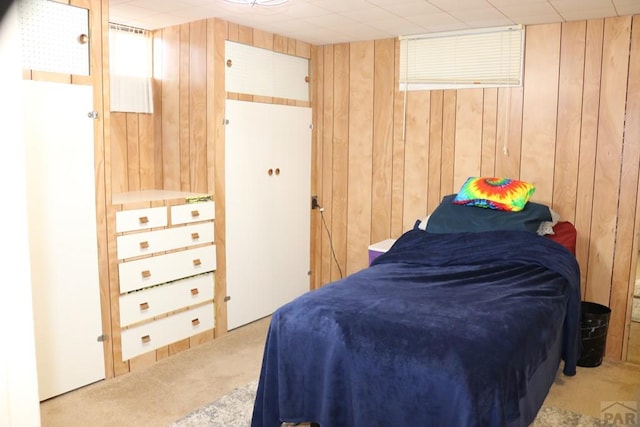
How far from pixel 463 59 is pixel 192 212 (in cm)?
211

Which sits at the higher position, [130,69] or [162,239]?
[130,69]

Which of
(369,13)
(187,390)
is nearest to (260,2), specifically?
(369,13)

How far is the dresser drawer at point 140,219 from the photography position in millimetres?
3074

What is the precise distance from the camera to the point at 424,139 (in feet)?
13.1

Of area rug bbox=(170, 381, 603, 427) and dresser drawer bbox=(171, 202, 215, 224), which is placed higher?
dresser drawer bbox=(171, 202, 215, 224)

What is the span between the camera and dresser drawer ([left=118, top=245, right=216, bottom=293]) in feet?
10.3

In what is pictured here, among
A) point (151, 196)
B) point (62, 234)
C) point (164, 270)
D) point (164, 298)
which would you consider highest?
point (151, 196)

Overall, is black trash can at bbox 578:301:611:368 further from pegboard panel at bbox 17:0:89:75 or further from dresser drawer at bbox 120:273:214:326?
pegboard panel at bbox 17:0:89:75

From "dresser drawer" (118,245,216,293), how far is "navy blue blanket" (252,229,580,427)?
118 cm

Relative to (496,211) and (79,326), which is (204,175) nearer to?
(79,326)

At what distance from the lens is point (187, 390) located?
2.95 m

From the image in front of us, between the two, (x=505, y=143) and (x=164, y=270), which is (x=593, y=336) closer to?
(x=505, y=143)

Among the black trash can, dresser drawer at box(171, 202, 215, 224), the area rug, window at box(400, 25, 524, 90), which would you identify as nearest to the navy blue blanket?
the area rug

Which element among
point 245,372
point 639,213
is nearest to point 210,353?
point 245,372
